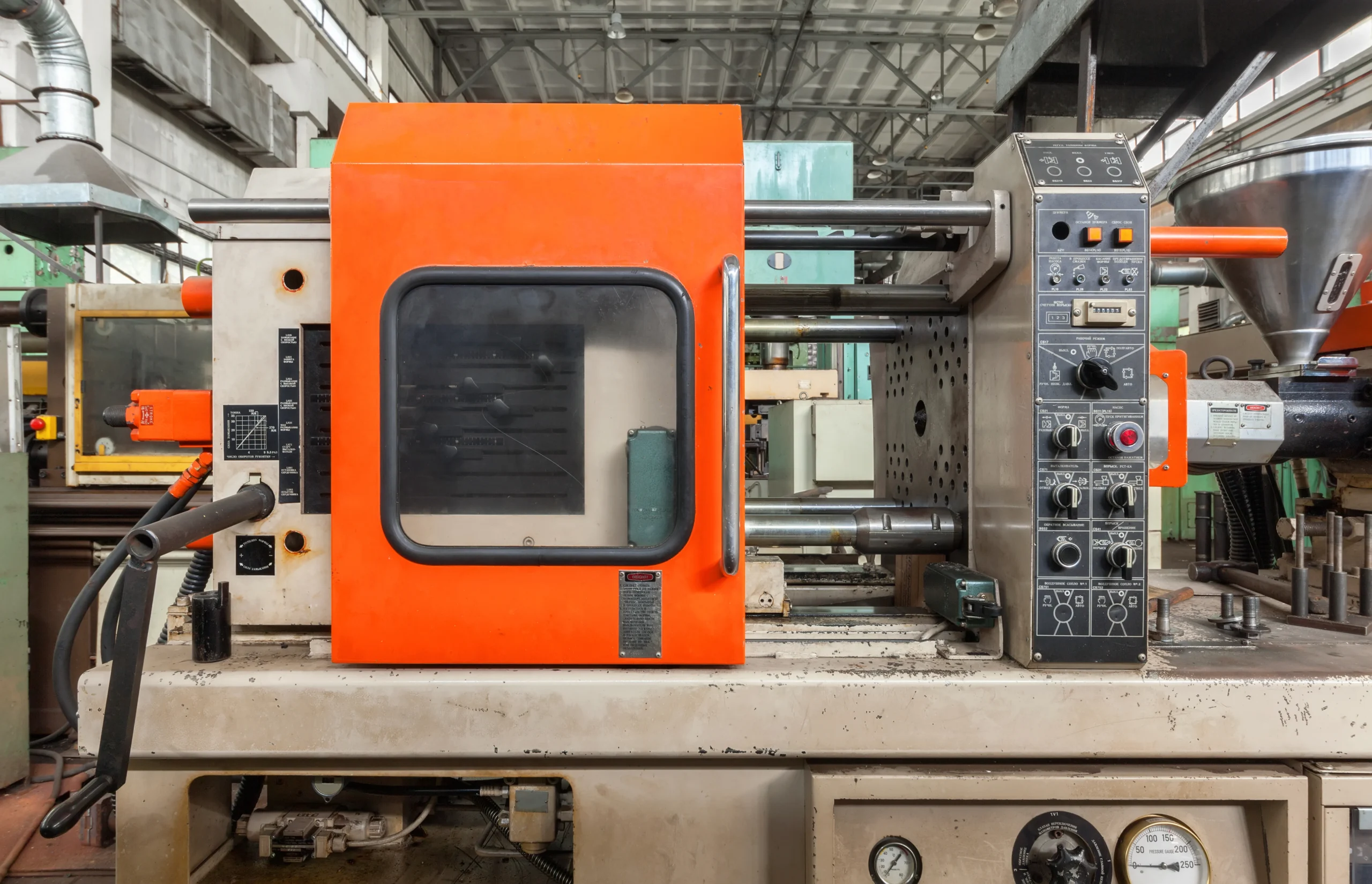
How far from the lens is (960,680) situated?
89 cm

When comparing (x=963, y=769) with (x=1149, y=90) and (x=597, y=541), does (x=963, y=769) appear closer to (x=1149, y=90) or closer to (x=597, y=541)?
(x=597, y=541)

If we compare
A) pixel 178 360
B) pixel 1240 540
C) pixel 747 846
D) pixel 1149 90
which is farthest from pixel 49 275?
pixel 1240 540

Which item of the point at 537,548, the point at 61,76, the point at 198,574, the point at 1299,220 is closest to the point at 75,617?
the point at 198,574

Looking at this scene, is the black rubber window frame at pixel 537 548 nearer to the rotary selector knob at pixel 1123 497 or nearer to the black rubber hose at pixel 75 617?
the black rubber hose at pixel 75 617

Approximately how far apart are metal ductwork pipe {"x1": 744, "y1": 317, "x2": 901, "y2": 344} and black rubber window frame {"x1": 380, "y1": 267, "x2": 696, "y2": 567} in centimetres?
42

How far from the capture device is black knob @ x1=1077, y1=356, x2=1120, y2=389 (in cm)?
89

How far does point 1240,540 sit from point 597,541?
1.59 meters

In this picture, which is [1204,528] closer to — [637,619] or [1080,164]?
[1080,164]

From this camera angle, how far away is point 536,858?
3.49 ft

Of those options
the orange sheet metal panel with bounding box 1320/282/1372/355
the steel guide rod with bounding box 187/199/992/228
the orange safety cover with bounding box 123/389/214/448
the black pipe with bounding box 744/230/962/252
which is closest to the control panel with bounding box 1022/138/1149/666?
the steel guide rod with bounding box 187/199/992/228

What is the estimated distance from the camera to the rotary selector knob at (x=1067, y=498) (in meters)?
0.90

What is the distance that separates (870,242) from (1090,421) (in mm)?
474

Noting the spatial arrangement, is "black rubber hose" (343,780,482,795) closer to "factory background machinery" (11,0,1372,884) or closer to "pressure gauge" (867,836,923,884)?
"factory background machinery" (11,0,1372,884)

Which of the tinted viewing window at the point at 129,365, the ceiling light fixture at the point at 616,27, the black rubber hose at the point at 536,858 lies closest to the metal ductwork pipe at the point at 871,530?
Result: the black rubber hose at the point at 536,858
